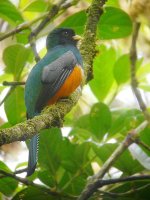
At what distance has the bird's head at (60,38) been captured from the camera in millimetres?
4123

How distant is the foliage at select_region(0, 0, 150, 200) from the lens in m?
2.56

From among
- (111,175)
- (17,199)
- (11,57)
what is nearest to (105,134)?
(111,175)

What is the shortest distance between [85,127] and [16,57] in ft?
2.18

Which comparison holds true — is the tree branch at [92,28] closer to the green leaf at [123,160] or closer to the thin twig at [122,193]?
the green leaf at [123,160]

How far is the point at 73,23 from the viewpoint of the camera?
3482 mm

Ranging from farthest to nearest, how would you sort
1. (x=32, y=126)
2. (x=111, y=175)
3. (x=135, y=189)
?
(x=111, y=175) → (x=135, y=189) → (x=32, y=126)

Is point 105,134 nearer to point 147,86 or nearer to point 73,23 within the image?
point 147,86

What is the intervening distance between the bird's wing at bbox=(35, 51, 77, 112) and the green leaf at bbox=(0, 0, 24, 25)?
395 mm

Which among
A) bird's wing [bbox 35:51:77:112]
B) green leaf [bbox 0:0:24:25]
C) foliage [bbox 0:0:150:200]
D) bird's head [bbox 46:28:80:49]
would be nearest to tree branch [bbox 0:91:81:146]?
foliage [bbox 0:0:150:200]

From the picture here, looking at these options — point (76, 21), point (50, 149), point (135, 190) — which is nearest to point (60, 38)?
point (76, 21)

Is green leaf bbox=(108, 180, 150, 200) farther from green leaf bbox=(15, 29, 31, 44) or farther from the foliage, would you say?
green leaf bbox=(15, 29, 31, 44)

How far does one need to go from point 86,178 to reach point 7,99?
785 mm

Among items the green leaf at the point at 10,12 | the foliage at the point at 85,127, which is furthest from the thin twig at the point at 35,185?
the green leaf at the point at 10,12

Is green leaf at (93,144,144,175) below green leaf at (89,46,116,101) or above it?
below
